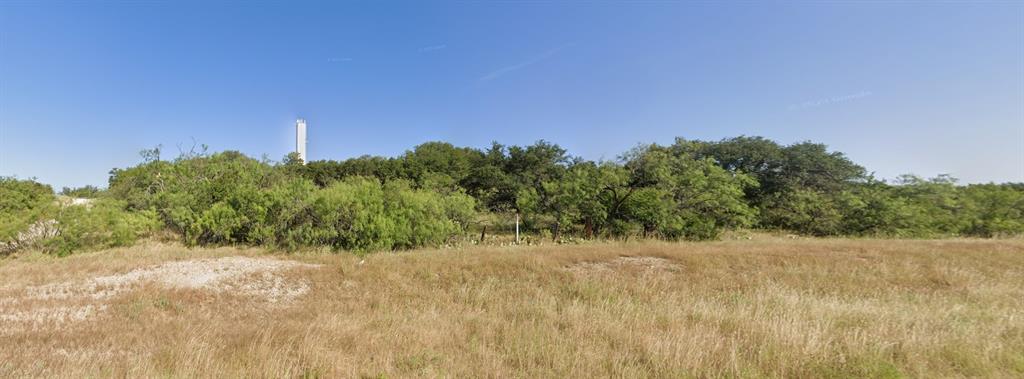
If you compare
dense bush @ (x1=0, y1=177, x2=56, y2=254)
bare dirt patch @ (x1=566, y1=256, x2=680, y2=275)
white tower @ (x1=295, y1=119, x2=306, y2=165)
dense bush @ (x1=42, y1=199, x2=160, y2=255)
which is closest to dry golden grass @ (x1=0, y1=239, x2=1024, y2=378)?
bare dirt patch @ (x1=566, y1=256, x2=680, y2=275)

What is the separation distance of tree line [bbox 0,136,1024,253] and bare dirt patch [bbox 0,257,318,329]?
3.22 metres

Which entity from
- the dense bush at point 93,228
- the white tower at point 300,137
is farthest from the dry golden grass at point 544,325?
the white tower at point 300,137

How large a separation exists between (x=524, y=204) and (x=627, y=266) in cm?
844

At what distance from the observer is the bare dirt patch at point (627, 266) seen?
8.39m

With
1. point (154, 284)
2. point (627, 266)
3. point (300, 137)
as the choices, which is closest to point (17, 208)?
point (154, 284)

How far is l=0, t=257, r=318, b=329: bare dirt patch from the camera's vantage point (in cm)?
506

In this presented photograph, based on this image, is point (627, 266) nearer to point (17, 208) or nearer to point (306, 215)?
point (306, 215)

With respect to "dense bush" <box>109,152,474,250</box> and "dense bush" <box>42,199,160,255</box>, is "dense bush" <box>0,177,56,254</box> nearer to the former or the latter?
"dense bush" <box>42,199,160,255</box>

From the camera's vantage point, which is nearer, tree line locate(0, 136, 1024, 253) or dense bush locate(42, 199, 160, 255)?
dense bush locate(42, 199, 160, 255)

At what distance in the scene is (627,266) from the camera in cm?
892

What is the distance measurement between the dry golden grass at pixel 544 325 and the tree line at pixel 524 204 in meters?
3.67

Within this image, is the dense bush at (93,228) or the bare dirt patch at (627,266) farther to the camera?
the dense bush at (93,228)

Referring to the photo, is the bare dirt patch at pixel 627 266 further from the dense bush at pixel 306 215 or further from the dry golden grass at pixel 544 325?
the dense bush at pixel 306 215

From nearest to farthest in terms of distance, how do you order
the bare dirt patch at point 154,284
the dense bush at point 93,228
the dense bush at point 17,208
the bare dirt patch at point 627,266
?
the bare dirt patch at point 154,284 < the bare dirt patch at point 627,266 < the dense bush at point 17,208 < the dense bush at point 93,228
